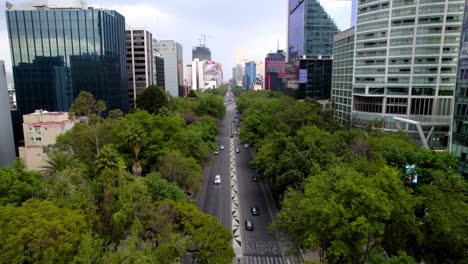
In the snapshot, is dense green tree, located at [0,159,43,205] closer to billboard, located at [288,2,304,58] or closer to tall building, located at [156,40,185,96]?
billboard, located at [288,2,304,58]

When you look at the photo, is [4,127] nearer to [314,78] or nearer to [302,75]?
[302,75]

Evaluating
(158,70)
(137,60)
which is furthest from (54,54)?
(158,70)

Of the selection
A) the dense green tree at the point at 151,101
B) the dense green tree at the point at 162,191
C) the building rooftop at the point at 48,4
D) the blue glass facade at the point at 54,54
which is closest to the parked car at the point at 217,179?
the dense green tree at the point at 162,191

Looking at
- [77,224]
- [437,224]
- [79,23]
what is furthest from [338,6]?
[77,224]

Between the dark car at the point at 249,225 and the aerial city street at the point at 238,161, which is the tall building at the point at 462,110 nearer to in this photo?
the aerial city street at the point at 238,161

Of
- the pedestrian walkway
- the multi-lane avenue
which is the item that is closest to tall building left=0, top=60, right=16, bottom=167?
the multi-lane avenue

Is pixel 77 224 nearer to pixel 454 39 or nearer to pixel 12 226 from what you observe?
pixel 12 226
